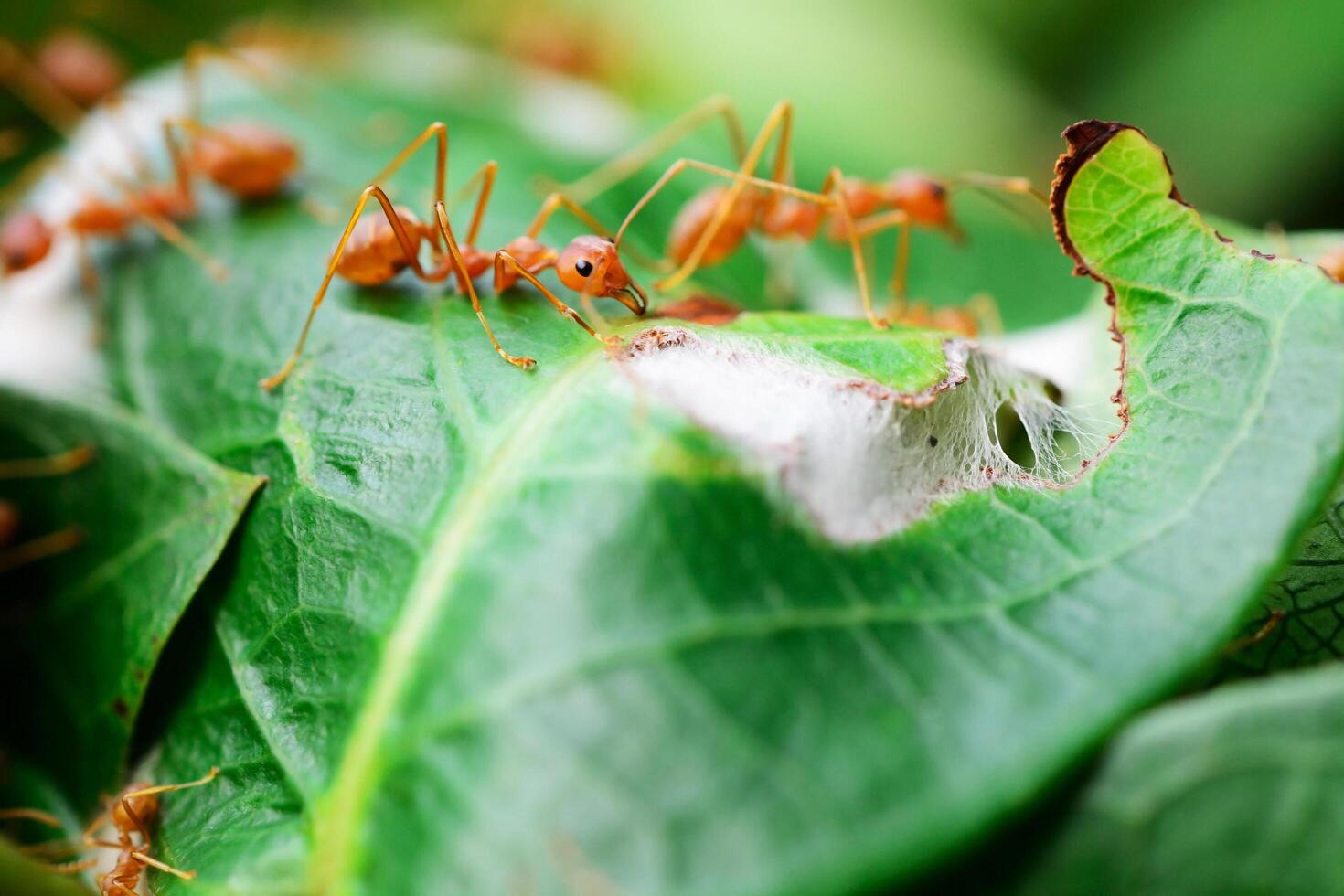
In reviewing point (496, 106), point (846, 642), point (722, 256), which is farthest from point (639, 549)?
point (496, 106)

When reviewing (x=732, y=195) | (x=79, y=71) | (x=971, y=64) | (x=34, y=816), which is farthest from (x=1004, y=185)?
(x=79, y=71)

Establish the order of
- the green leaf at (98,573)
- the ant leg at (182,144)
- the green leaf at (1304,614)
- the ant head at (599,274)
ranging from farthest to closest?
1. the ant leg at (182,144)
2. the ant head at (599,274)
3. the green leaf at (98,573)
4. the green leaf at (1304,614)

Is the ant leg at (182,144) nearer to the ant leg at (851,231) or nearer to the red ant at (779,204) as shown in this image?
the red ant at (779,204)

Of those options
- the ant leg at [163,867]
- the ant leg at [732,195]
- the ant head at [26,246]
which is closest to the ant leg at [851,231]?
the ant leg at [732,195]

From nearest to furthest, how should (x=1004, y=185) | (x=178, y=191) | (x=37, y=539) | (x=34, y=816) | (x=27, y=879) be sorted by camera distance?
(x=27, y=879) < (x=34, y=816) < (x=37, y=539) < (x=178, y=191) < (x=1004, y=185)

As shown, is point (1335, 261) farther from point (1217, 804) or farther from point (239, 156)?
point (239, 156)

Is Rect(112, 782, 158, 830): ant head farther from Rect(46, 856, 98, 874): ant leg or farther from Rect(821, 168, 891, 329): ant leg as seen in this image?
Rect(821, 168, 891, 329): ant leg

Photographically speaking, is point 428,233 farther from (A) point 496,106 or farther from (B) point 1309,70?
(B) point 1309,70
